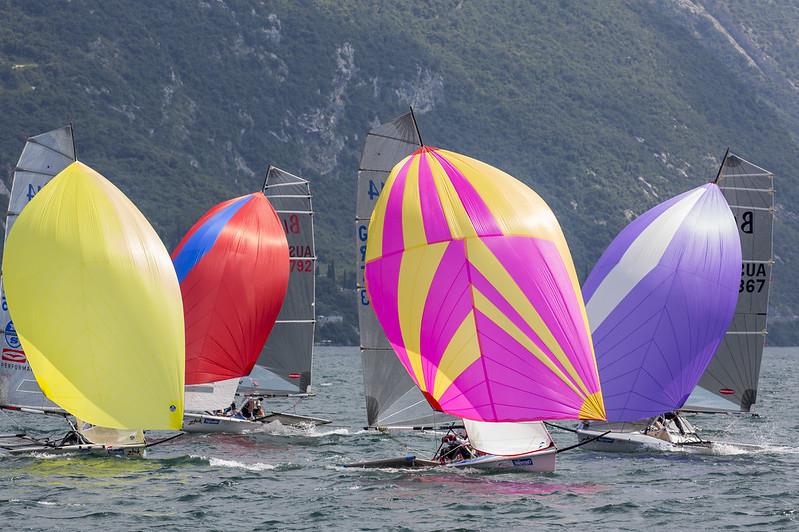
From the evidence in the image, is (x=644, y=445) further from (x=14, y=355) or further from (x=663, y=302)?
(x=14, y=355)

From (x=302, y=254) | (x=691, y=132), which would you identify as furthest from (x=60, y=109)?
(x=302, y=254)

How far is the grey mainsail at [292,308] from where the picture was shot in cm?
3866

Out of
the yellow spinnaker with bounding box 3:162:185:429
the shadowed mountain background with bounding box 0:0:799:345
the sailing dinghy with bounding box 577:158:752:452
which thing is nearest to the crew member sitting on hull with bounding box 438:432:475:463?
the sailing dinghy with bounding box 577:158:752:452

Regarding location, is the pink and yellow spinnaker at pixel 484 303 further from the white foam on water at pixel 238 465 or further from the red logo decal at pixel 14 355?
the red logo decal at pixel 14 355

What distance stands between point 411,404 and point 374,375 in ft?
3.08

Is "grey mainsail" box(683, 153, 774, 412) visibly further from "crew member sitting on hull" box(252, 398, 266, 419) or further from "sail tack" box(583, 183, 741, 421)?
"crew member sitting on hull" box(252, 398, 266, 419)

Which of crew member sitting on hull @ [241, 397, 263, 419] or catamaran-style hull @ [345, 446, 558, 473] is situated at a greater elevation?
crew member sitting on hull @ [241, 397, 263, 419]

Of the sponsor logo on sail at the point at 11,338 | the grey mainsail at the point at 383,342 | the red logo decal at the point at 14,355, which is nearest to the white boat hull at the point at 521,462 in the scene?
the grey mainsail at the point at 383,342

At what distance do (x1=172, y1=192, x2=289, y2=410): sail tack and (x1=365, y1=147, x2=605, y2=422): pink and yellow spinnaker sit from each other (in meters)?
9.44

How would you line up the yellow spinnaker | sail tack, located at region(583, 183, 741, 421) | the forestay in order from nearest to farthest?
the forestay < the yellow spinnaker < sail tack, located at region(583, 183, 741, 421)

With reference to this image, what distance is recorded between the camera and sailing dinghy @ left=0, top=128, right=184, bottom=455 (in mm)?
27062

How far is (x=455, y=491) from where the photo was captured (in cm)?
2517

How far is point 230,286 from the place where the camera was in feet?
118

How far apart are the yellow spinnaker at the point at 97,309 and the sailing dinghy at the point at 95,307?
Answer: 0.06 feet
